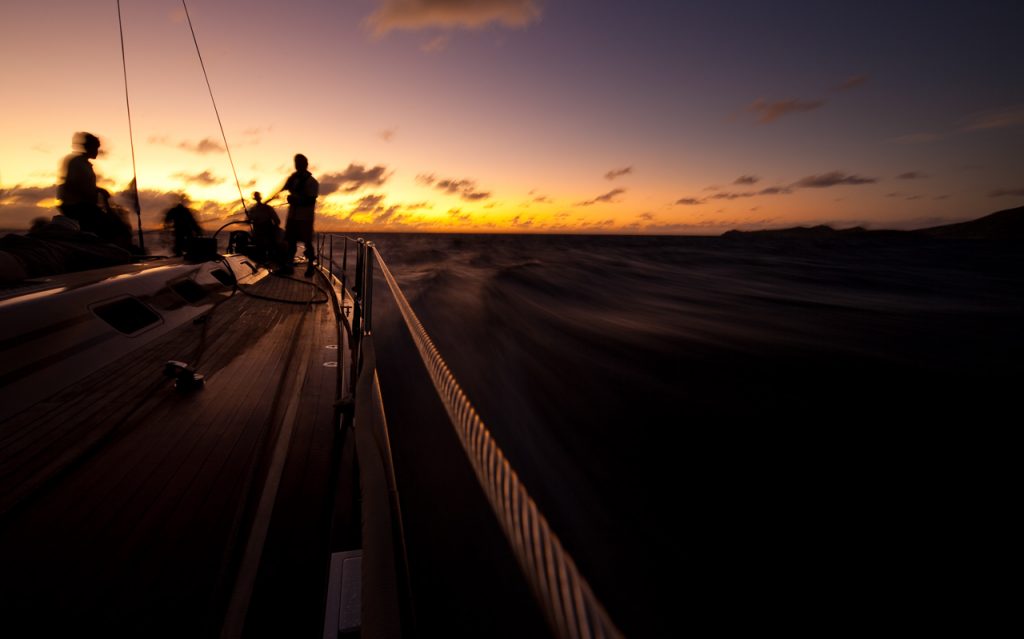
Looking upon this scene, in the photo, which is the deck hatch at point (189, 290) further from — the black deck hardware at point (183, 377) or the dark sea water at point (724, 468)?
the dark sea water at point (724, 468)

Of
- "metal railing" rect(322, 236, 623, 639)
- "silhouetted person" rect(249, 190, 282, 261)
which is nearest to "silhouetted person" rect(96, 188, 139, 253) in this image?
"silhouetted person" rect(249, 190, 282, 261)

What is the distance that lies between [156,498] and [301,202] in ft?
21.9

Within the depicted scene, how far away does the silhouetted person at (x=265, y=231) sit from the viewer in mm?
8156

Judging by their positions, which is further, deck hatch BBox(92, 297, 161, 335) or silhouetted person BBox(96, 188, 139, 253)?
silhouetted person BBox(96, 188, 139, 253)

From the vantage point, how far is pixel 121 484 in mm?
1644

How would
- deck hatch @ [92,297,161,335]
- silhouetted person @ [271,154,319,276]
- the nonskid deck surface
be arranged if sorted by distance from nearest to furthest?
the nonskid deck surface
deck hatch @ [92,297,161,335]
silhouetted person @ [271,154,319,276]

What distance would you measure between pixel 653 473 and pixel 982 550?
1.65 metres

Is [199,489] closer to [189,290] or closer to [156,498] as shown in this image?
[156,498]

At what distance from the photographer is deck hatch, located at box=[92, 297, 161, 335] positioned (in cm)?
267

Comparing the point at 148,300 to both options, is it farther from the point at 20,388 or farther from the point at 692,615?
the point at 692,615

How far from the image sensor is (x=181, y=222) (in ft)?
23.2

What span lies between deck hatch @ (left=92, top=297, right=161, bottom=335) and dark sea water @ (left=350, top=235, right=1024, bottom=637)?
193 cm

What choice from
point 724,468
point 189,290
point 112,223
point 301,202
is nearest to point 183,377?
point 189,290

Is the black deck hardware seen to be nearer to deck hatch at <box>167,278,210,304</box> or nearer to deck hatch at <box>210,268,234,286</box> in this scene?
deck hatch at <box>167,278,210,304</box>
